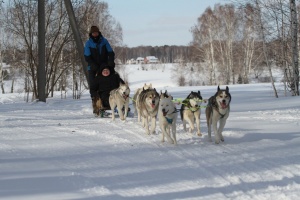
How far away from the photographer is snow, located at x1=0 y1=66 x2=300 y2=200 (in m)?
3.17

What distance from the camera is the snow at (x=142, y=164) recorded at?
3174mm

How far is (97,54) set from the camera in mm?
8414

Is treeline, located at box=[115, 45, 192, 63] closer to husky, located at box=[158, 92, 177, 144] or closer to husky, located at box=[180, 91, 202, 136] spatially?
husky, located at box=[180, 91, 202, 136]

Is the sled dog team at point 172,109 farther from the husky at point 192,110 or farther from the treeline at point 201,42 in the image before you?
the treeline at point 201,42

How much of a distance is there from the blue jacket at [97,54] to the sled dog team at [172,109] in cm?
83

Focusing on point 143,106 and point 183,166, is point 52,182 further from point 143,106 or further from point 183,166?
point 143,106

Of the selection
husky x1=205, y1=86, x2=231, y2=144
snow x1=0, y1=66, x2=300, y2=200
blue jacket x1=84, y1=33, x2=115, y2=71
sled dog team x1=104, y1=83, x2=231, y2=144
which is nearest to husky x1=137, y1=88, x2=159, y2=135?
sled dog team x1=104, y1=83, x2=231, y2=144

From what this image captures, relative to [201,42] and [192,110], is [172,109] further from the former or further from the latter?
[201,42]

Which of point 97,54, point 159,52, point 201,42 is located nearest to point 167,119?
point 97,54

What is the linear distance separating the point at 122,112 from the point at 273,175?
490 cm

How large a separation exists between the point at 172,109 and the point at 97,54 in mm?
3480

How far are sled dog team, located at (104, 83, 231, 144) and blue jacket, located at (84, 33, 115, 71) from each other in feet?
2.71

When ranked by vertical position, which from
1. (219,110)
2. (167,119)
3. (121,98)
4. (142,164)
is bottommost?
(142,164)

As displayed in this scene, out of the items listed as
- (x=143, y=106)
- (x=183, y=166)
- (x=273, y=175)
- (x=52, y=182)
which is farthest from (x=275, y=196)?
(x=143, y=106)
